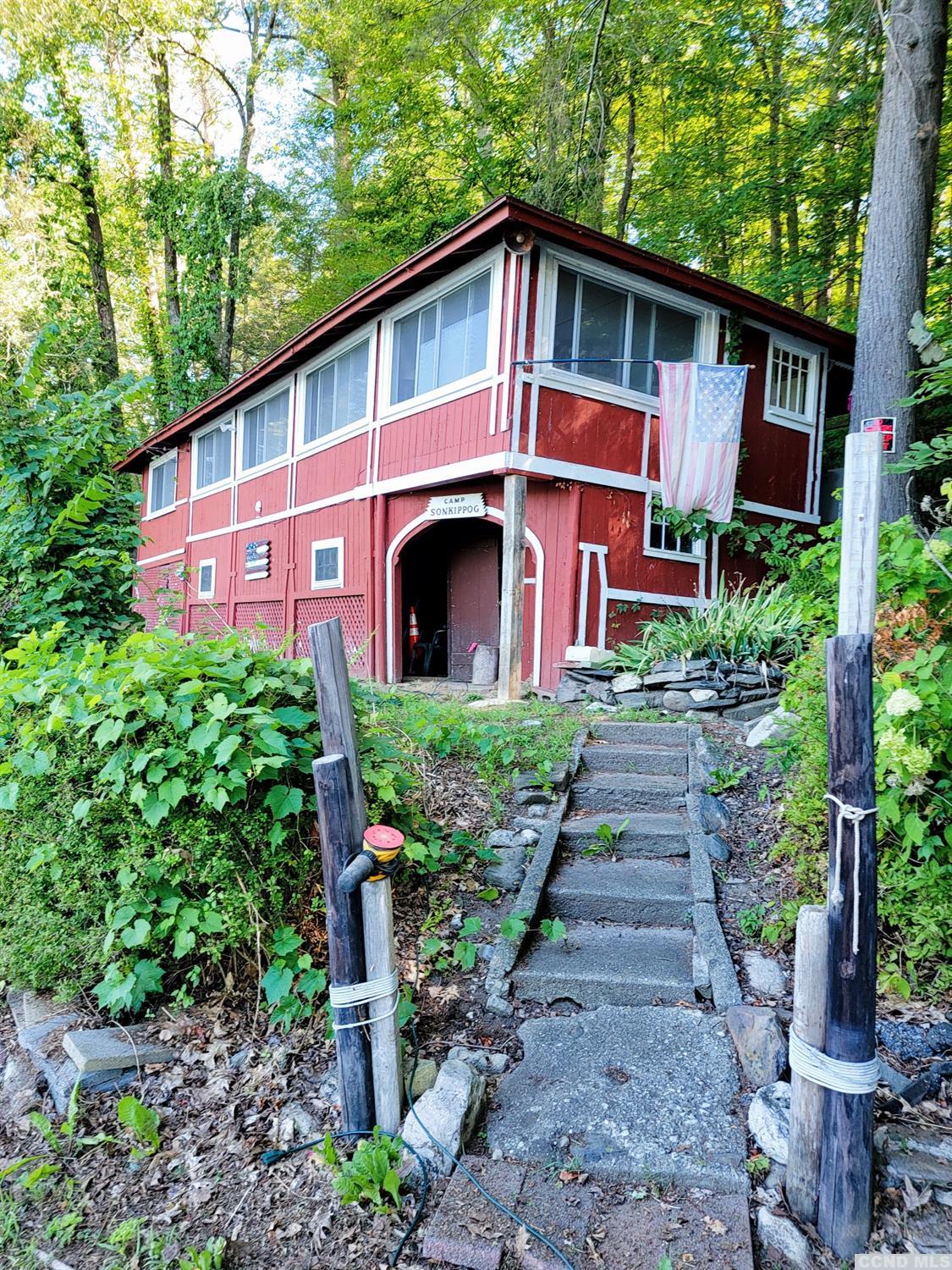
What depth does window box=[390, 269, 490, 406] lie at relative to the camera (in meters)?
8.30

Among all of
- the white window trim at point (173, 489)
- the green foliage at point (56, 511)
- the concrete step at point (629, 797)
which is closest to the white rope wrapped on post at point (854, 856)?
the concrete step at point (629, 797)

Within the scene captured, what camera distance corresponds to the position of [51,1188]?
226 centimetres

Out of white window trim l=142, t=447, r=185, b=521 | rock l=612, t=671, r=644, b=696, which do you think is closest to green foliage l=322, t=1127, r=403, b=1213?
rock l=612, t=671, r=644, b=696

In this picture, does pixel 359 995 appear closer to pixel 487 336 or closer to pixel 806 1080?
pixel 806 1080

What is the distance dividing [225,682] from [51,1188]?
1665 mm

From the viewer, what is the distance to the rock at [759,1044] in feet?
8.20

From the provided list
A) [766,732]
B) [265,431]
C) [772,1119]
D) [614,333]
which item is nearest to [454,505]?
[614,333]

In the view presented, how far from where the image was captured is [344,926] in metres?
2.34

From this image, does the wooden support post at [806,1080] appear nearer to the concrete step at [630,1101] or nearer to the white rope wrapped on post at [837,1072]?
the white rope wrapped on post at [837,1072]

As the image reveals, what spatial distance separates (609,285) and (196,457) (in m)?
11.3

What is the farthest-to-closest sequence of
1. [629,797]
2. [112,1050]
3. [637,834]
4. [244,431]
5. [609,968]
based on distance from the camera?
[244,431], [629,797], [637,834], [609,968], [112,1050]

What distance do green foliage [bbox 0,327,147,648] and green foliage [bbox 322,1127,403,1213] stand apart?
338cm

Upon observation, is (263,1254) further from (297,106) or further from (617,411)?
(297,106)

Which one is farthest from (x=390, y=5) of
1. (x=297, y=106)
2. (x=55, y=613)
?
(x=55, y=613)
